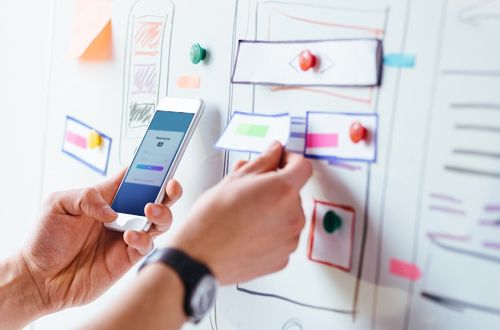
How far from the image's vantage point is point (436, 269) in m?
0.44

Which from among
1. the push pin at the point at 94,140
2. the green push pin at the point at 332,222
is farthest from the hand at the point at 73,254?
the green push pin at the point at 332,222

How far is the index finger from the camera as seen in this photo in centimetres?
47

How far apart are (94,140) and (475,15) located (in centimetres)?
50

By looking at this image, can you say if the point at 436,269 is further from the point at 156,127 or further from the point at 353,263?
the point at 156,127

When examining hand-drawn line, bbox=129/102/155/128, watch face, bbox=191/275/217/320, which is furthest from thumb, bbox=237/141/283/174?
hand-drawn line, bbox=129/102/155/128

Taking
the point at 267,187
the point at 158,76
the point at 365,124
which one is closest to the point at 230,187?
the point at 267,187

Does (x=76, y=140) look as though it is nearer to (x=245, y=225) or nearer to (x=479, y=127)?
(x=245, y=225)

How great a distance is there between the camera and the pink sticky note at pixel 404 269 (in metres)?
0.45

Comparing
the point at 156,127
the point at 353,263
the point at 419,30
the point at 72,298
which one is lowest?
the point at 72,298

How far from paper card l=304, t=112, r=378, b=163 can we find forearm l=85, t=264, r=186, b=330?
7.2 inches

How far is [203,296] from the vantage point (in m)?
0.42

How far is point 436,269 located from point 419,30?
0.65 feet

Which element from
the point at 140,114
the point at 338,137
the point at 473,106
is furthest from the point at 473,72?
the point at 140,114

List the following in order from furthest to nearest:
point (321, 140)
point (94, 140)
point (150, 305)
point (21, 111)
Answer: point (21, 111) → point (94, 140) → point (321, 140) → point (150, 305)
